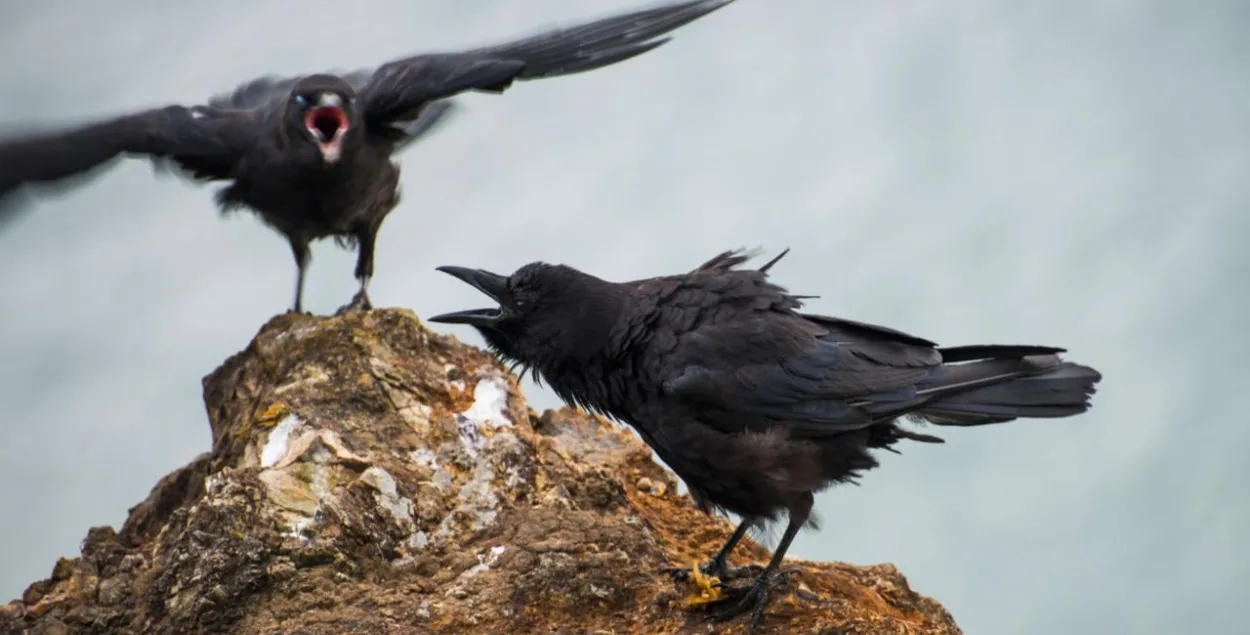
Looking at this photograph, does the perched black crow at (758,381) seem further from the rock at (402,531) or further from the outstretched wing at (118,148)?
the outstretched wing at (118,148)

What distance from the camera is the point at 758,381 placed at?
23.2 ft

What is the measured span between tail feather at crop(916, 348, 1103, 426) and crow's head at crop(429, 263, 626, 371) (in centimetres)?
154

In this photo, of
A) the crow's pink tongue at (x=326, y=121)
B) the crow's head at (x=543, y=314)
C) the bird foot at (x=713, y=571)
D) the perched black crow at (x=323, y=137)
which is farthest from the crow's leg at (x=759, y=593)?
the crow's pink tongue at (x=326, y=121)

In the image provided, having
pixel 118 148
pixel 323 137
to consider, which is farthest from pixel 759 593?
pixel 118 148

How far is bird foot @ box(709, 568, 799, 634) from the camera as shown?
6.55m

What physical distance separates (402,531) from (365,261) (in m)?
4.16

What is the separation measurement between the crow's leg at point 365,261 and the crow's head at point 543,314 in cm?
280

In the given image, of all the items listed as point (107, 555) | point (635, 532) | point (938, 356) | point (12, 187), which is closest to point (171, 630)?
point (107, 555)

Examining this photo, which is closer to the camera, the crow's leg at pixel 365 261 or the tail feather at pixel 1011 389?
the tail feather at pixel 1011 389

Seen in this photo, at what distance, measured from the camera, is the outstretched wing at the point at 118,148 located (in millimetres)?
9891

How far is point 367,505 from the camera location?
6840mm

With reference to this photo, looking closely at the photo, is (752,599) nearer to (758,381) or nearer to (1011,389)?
(758,381)

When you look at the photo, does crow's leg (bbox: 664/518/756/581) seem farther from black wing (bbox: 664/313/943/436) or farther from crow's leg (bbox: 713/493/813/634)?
black wing (bbox: 664/313/943/436)

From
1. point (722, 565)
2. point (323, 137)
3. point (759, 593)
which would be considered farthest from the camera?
point (323, 137)
